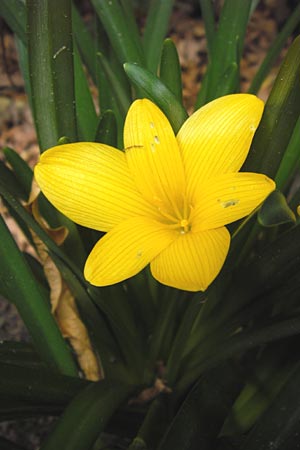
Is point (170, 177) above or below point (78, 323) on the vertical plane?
above

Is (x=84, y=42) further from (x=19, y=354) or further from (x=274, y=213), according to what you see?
(x=274, y=213)

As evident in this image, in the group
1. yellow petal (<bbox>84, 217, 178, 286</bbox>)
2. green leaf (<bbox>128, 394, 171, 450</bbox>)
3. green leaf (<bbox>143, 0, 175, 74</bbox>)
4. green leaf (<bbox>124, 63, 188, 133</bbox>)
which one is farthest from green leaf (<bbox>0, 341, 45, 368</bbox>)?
green leaf (<bbox>143, 0, 175, 74</bbox>)

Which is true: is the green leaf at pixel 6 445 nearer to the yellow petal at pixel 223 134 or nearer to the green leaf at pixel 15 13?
the yellow petal at pixel 223 134

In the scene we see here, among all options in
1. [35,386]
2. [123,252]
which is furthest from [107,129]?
[35,386]

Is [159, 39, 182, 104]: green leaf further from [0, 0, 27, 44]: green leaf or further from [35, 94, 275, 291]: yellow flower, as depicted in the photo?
[0, 0, 27, 44]: green leaf

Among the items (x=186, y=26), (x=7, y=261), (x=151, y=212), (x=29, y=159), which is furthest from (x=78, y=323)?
(x=186, y=26)

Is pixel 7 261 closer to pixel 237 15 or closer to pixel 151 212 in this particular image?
pixel 151 212

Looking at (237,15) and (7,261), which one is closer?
(7,261)
